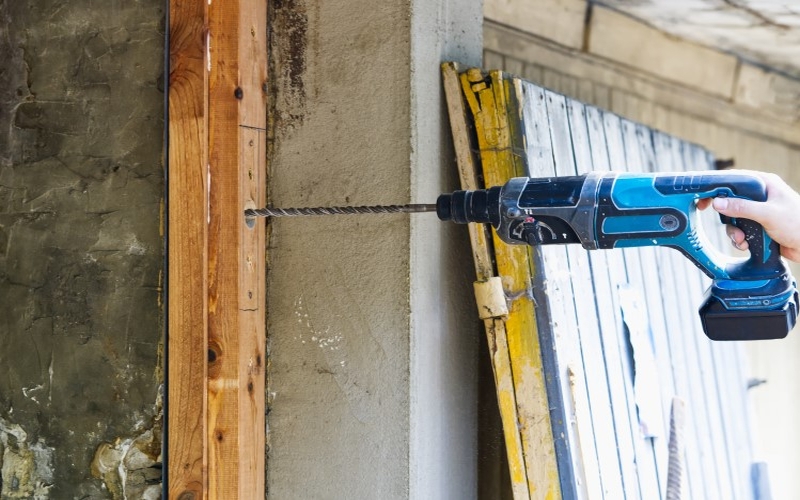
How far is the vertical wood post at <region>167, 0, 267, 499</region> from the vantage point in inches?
62.3

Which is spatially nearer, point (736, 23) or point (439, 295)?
point (439, 295)

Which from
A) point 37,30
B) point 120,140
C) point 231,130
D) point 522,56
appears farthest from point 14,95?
point 522,56

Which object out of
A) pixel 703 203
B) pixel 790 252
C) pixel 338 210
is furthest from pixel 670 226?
pixel 338 210

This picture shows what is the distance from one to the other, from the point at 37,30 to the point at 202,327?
740 millimetres

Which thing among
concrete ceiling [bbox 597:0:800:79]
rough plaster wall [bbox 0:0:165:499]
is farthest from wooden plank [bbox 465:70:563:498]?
concrete ceiling [bbox 597:0:800:79]

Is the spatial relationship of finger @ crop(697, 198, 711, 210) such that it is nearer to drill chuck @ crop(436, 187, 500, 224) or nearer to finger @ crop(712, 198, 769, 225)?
finger @ crop(712, 198, 769, 225)

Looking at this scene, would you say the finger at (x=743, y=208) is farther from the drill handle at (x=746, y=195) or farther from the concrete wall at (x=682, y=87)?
the concrete wall at (x=682, y=87)

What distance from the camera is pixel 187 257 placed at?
5.24 ft

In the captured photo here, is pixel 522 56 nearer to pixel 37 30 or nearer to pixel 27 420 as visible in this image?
pixel 37 30

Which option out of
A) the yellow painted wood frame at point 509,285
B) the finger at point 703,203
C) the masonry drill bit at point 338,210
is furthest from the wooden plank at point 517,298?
the finger at point 703,203

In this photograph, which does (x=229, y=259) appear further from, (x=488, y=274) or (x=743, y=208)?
(x=743, y=208)

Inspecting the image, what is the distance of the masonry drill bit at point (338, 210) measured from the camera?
56.7 inches

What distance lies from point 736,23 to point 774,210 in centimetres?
195

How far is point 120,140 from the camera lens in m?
1.70
